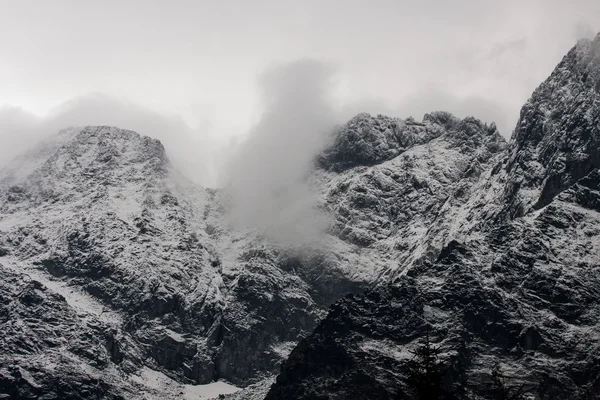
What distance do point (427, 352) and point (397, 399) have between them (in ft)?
12.0

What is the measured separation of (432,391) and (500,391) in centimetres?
437

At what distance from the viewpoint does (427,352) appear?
75188 millimetres

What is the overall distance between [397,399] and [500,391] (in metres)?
6.63

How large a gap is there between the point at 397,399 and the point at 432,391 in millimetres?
2499

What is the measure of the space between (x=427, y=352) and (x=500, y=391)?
5.24 meters

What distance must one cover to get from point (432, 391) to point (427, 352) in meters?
2.52

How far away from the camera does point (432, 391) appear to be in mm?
74500

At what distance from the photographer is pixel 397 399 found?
75562 mm
